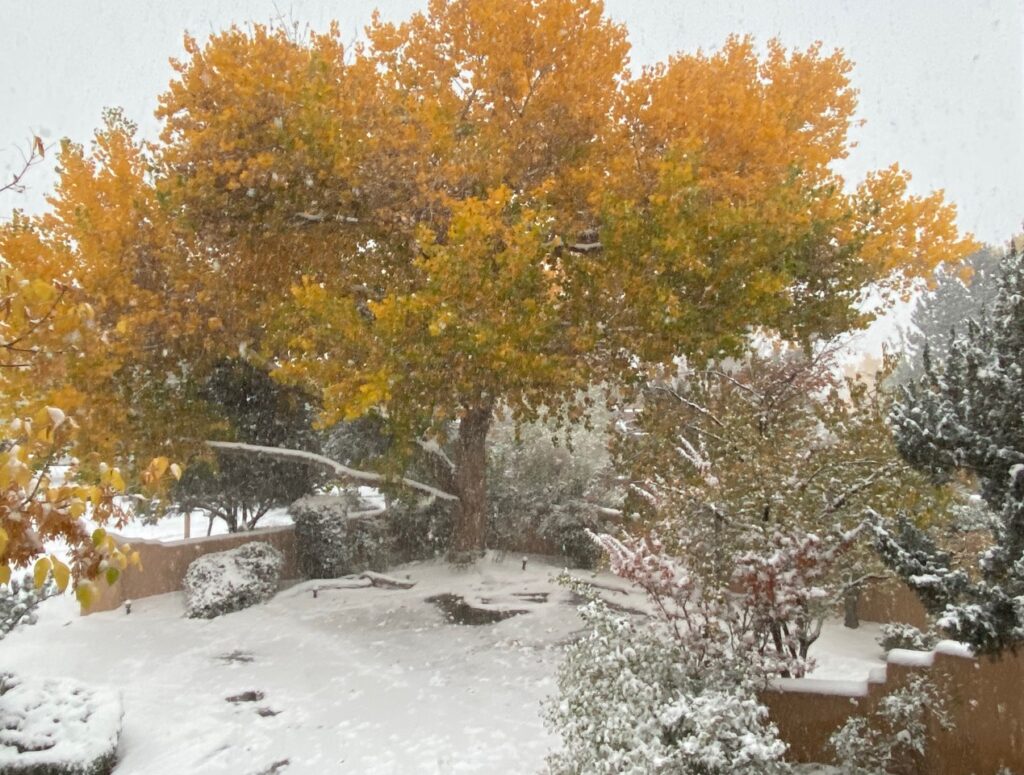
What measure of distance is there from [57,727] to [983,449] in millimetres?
8613

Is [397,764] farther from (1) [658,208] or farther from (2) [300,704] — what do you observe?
(1) [658,208]

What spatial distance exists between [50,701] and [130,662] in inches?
131

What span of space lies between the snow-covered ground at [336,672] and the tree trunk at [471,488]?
1.65ft

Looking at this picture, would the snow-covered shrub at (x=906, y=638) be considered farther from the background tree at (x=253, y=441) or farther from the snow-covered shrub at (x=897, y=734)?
the background tree at (x=253, y=441)

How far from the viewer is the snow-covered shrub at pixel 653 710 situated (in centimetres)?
520

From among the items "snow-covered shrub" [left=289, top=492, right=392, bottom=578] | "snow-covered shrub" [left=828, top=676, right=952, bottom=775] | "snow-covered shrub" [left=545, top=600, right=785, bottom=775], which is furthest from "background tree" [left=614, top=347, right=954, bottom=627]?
"snow-covered shrub" [left=289, top=492, right=392, bottom=578]

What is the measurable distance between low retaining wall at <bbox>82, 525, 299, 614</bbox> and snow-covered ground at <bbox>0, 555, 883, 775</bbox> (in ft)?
1.38

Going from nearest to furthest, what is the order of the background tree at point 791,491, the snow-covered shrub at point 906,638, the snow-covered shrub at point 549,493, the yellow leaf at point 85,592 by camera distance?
the yellow leaf at point 85,592 → the background tree at point 791,491 → the snow-covered shrub at point 906,638 → the snow-covered shrub at point 549,493

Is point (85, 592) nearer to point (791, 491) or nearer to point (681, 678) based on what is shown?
point (681, 678)

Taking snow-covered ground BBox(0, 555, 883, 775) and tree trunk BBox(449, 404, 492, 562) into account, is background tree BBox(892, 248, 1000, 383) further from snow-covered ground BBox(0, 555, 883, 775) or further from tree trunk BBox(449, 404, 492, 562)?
snow-covered ground BBox(0, 555, 883, 775)

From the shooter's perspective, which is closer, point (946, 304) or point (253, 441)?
point (253, 441)

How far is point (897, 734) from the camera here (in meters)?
5.95

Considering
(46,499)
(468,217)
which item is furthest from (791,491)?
(46,499)

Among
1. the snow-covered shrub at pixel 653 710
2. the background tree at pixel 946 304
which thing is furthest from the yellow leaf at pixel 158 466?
the background tree at pixel 946 304
